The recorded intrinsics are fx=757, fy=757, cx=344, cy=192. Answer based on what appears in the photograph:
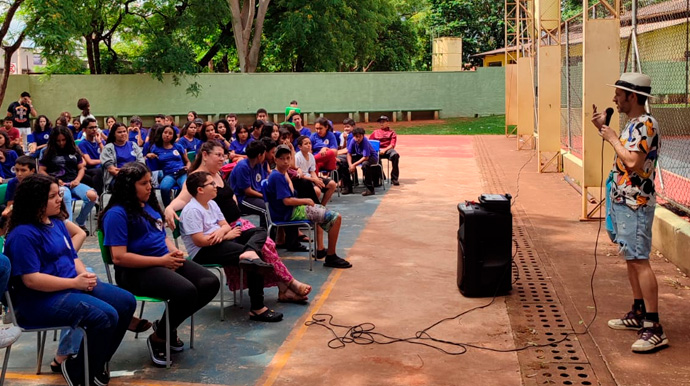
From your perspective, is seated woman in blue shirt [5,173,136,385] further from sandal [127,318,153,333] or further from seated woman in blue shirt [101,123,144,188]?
seated woman in blue shirt [101,123,144,188]

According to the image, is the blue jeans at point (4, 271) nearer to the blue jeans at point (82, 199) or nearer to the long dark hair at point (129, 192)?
the long dark hair at point (129, 192)

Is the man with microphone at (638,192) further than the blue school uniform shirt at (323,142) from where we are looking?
No

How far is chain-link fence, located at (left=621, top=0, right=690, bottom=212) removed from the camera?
9.09 metres

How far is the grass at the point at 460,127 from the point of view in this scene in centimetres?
2839

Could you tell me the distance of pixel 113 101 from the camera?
32.2m

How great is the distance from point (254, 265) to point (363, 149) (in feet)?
25.2

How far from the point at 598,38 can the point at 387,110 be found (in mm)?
24733

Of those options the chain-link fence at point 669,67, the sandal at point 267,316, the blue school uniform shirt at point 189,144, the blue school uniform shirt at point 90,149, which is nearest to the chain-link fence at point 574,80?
the chain-link fence at point 669,67

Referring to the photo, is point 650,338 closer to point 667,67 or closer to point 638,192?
point 638,192

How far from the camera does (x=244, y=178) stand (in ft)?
28.5

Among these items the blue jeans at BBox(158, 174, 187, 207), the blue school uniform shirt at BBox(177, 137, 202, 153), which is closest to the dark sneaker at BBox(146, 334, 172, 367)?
the blue jeans at BBox(158, 174, 187, 207)

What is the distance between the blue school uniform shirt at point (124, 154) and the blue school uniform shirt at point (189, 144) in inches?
37.5

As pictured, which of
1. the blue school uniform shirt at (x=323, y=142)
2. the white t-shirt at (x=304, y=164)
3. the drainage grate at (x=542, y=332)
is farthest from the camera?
the blue school uniform shirt at (x=323, y=142)

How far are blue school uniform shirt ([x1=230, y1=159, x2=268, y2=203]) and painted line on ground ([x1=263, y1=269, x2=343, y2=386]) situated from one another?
1779 mm
